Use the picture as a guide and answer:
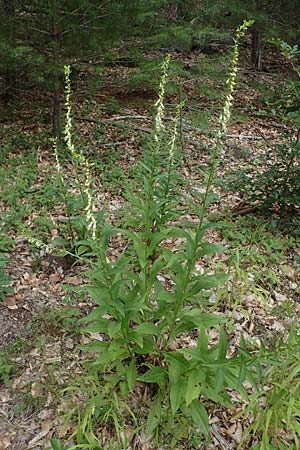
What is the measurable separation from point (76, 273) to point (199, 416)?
1.76 metres

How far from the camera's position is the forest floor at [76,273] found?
2545 millimetres

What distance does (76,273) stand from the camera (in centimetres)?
359

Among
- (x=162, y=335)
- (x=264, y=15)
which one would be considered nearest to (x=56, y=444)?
(x=162, y=335)

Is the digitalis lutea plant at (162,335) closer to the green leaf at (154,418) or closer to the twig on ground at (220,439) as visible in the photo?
the green leaf at (154,418)

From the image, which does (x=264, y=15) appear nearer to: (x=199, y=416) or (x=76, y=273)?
(x=76, y=273)

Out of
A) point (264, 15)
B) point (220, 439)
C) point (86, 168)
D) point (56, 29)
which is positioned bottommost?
point (220, 439)

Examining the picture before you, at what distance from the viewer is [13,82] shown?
628 centimetres

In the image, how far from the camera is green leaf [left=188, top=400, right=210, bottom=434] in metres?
2.20

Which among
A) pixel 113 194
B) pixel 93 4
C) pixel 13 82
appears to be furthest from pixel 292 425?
pixel 13 82

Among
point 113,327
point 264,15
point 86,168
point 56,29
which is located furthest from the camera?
point 264,15

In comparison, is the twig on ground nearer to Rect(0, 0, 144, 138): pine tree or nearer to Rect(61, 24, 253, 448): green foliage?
Rect(61, 24, 253, 448): green foliage

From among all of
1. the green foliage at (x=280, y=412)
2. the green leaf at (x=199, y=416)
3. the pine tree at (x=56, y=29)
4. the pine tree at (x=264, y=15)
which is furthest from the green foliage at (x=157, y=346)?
the pine tree at (x=264, y=15)

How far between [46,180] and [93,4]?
227cm

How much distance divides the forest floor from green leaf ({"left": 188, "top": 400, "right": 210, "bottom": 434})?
0.27m
